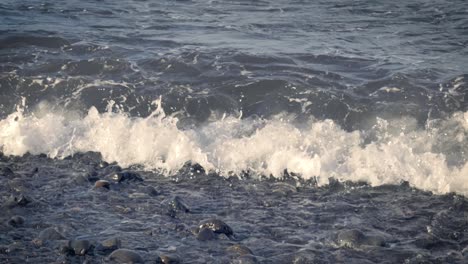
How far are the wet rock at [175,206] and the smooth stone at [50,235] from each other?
149 cm

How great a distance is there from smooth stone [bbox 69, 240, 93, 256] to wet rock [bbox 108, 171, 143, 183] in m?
2.15

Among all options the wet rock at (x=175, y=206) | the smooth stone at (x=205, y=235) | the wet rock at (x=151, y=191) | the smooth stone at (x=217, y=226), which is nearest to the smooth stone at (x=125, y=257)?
the smooth stone at (x=205, y=235)

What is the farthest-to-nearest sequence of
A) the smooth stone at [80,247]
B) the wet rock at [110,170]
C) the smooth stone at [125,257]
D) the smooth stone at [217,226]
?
the wet rock at [110,170] < the smooth stone at [217,226] < the smooth stone at [80,247] < the smooth stone at [125,257]

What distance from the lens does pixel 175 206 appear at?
739cm

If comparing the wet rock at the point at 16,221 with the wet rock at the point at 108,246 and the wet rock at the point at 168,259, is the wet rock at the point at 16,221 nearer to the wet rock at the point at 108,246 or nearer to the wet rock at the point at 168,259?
the wet rock at the point at 108,246

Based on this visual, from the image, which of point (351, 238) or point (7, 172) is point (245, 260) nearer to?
point (351, 238)

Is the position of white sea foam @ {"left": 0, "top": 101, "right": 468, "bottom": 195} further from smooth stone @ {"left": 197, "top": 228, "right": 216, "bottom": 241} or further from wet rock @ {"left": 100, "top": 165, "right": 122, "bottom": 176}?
smooth stone @ {"left": 197, "top": 228, "right": 216, "bottom": 241}

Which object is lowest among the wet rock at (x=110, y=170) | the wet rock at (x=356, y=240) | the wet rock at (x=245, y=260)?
the wet rock at (x=110, y=170)

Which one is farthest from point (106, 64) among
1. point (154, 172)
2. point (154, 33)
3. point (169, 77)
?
point (154, 172)

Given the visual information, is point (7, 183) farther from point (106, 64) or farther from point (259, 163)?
point (106, 64)

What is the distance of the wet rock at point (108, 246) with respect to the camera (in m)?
6.22

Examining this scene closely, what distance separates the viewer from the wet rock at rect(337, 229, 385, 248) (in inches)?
251

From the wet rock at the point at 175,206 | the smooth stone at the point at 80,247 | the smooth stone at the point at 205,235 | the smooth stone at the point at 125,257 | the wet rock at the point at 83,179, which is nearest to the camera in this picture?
the smooth stone at the point at 125,257

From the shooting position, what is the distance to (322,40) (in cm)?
1414
